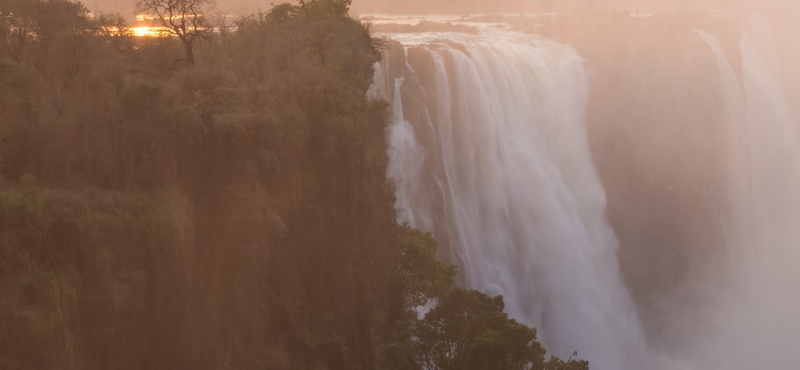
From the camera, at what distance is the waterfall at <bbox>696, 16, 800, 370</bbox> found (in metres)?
45.6

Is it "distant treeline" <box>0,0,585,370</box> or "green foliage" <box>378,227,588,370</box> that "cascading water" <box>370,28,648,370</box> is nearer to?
"green foliage" <box>378,227,588,370</box>

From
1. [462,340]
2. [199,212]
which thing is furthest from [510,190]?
[199,212]

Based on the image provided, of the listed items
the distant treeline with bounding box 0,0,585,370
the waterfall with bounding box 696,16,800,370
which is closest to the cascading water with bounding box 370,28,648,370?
the waterfall with bounding box 696,16,800,370

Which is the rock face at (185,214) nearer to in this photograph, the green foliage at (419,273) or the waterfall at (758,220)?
the green foliage at (419,273)

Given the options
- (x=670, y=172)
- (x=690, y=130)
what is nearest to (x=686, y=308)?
(x=670, y=172)

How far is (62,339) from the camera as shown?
12.5 meters

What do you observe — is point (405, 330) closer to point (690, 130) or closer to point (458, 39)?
point (458, 39)

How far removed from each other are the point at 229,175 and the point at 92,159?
233 centimetres

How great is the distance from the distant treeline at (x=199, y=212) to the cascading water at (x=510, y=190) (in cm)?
1260

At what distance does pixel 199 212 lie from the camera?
1549 cm

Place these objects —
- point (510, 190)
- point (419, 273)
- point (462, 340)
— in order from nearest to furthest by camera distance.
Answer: point (462, 340) → point (419, 273) → point (510, 190)

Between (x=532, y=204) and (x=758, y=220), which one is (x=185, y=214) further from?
(x=758, y=220)

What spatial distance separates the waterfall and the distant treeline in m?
26.6

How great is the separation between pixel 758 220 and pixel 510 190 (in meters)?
22.9
